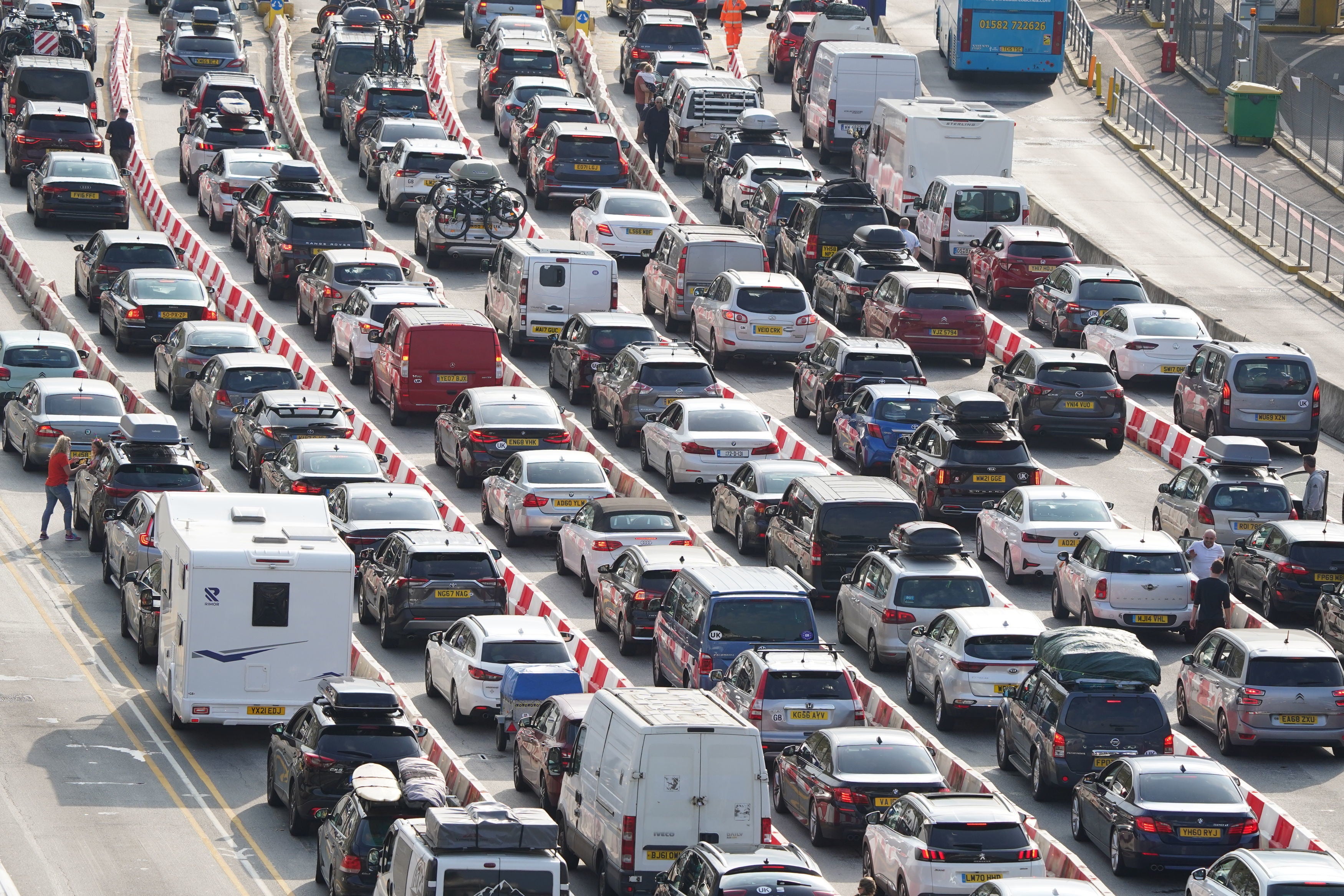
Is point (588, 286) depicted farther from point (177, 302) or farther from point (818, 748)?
point (818, 748)

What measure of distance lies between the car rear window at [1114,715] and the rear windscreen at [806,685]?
2.36m

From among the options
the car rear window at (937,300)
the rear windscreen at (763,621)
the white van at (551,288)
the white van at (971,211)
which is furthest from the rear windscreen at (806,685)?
the white van at (971,211)

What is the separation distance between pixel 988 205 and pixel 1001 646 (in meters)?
22.7

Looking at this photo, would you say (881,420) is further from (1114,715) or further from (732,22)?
(732,22)

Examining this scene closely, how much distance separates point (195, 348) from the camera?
42688 millimetres

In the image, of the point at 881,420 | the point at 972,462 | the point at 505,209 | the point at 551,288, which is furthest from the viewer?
the point at 505,209

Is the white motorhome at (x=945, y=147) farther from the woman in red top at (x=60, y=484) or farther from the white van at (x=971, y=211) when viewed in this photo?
the woman in red top at (x=60, y=484)

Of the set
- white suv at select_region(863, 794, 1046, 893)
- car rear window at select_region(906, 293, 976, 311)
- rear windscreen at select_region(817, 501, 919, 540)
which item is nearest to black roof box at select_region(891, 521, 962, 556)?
rear windscreen at select_region(817, 501, 919, 540)

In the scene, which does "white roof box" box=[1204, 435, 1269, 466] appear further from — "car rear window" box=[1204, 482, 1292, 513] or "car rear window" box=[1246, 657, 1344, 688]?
"car rear window" box=[1246, 657, 1344, 688]

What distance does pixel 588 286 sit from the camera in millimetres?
45719

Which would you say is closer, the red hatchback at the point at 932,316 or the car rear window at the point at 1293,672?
the car rear window at the point at 1293,672

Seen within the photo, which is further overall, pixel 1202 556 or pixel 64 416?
pixel 64 416

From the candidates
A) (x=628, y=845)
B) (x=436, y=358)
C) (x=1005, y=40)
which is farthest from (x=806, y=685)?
(x=1005, y=40)

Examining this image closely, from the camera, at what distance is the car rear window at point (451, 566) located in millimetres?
32469
